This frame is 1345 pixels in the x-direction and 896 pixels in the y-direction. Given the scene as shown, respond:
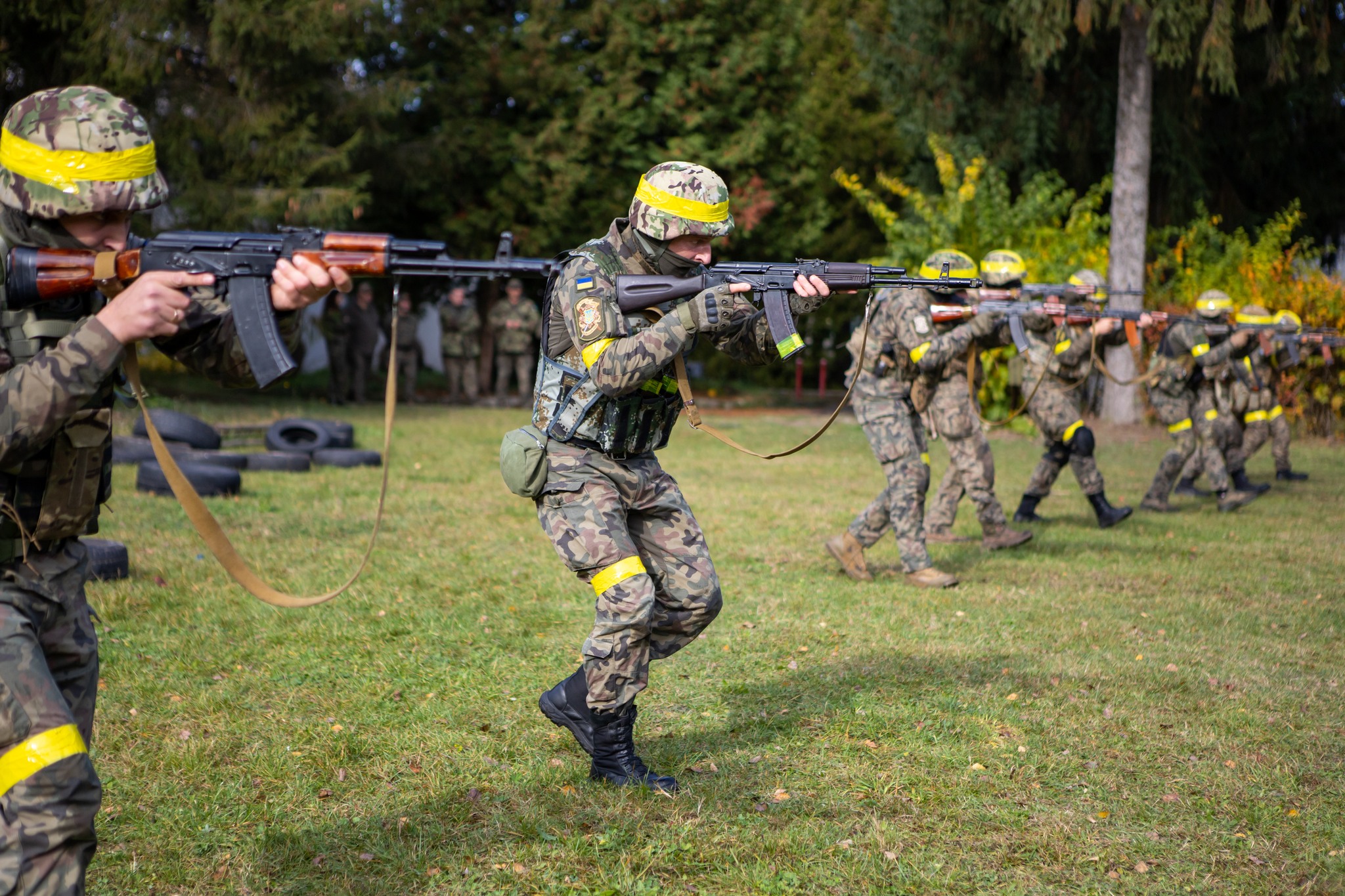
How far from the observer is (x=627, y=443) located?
4.92 m

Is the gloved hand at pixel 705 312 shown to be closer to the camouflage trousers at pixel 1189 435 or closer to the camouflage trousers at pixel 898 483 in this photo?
the camouflage trousers at pixel 898 483

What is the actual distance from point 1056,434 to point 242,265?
964cm

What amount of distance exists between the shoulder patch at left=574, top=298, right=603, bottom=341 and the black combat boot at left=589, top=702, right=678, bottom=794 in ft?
5.29

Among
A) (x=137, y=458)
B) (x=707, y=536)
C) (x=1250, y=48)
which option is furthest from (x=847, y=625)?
(x=1250, y=48)

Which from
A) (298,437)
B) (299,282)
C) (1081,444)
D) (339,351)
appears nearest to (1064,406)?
(1081,444)

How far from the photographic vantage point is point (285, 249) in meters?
3.62

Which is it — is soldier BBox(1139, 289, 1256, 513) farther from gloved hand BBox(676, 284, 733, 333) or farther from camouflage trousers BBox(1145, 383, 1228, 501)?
gloved hand BBox(676, 284, 733, 333)

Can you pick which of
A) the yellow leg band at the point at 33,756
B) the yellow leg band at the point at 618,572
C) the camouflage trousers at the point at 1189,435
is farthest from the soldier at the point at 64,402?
the camouflage trousers at the point at 1189,435

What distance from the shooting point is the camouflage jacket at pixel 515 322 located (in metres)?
25.6

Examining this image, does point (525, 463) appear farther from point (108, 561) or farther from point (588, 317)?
point (108, 561)

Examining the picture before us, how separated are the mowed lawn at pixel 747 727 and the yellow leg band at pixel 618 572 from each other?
94 cm

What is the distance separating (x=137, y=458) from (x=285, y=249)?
1111 centimetres

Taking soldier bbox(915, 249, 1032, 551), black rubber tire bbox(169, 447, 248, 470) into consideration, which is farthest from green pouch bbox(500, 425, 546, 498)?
black rubber tire bbox(169, 447, 248, 470)

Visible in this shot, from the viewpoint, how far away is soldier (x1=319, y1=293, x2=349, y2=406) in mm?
23484
